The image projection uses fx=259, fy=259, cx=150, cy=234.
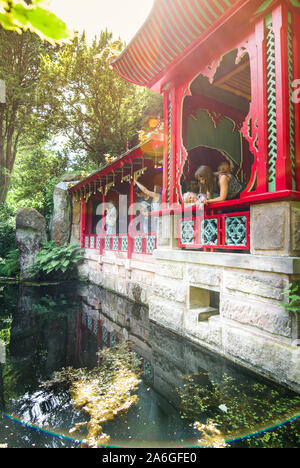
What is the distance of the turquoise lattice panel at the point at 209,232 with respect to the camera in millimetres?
4285

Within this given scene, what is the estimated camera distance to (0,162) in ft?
55.2

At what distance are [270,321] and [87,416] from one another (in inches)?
89.3

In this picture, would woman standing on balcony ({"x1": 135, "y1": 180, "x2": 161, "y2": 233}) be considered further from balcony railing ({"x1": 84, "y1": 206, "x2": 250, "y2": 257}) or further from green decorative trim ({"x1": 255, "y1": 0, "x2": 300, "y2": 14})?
green decorative trim ({"x1": 255, "y1": 0, "x2": 300, "y2": 14})

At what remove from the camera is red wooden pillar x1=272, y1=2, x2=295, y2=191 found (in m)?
3.24

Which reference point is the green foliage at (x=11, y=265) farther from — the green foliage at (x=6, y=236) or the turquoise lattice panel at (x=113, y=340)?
the turquoise lattice panel at (x=113, y=340)

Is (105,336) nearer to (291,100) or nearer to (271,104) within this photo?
(271,104)

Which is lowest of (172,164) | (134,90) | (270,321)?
(270,321)

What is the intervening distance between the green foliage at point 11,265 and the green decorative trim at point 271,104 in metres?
11.7

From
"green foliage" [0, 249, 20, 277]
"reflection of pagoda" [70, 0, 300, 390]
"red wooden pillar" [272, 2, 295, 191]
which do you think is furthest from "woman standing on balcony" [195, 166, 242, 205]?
"green foliage" [0, 249, 20, 277]

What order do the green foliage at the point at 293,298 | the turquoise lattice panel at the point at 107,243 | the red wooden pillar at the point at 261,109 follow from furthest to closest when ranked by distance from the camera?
1. the turquoise lattice panel at the point at 107,243
2. the red wooden pillar at the point at 261,109
3. the green foliage at the point at 293,298

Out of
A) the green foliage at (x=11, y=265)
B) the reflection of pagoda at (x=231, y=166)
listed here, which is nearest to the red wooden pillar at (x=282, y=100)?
the reflection of pagoda at (x=231, y=166)

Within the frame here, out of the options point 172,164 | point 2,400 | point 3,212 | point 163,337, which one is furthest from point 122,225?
point 2,400
